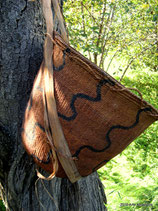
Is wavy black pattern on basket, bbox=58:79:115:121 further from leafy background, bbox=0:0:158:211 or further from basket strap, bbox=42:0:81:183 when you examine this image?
leafy background, bbox=0:0:158:211

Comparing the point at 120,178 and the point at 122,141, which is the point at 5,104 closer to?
the point at 122,141

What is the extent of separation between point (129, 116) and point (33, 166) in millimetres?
616

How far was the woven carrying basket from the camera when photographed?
2.72 feet

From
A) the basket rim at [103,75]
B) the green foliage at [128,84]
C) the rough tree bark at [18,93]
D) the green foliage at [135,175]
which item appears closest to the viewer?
the basket rim at [103,75]

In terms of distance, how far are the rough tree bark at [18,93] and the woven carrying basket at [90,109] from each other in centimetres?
26

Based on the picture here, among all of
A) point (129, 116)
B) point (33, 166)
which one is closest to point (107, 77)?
point (129, 116)

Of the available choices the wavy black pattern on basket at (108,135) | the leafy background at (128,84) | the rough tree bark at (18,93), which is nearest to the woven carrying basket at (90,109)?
the wavy black pattern on basket at (108,135)

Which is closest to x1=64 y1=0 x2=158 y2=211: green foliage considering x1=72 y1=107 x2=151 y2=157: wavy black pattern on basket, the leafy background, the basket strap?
the leafy background

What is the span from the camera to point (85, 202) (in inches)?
57.1

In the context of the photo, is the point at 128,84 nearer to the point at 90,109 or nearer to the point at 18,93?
the point at 18,93

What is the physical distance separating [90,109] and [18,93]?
454 mm

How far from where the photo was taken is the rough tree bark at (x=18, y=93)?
43.3 inches

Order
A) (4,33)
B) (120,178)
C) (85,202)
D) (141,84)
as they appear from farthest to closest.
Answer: (141,84), (120,178), (85,202), (4,33)

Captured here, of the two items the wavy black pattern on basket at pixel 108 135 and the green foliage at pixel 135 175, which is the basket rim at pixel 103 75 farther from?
the green foliage at pixel 135 175
